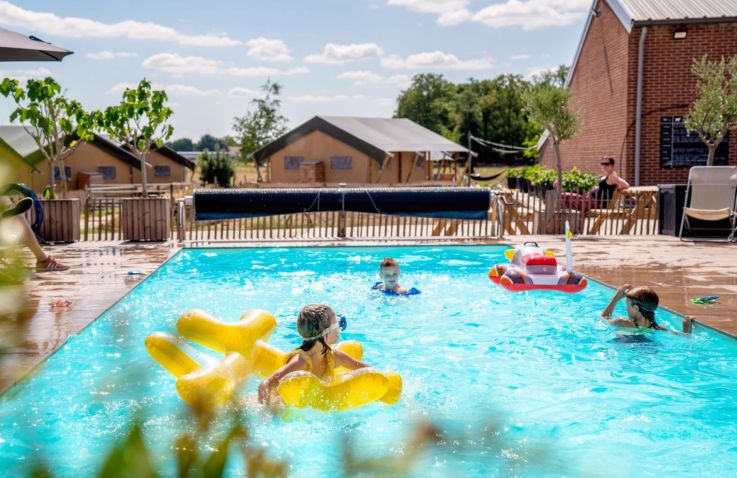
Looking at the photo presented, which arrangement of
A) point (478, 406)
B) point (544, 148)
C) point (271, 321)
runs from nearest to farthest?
point (478, 406) < point (271, 321) < point (544, 148)

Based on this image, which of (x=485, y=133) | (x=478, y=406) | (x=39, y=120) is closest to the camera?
(x=478, y=406)

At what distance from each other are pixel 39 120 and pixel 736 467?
57.9 ft

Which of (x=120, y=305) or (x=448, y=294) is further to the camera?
(x=448, y=294)

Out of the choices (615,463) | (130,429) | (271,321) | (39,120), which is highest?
(39,120)

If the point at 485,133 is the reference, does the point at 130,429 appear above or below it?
below

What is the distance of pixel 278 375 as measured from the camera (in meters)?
5.89

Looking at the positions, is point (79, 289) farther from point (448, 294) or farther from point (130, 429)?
point (130, 429)

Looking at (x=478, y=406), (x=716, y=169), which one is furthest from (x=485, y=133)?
(x=478, y=406)

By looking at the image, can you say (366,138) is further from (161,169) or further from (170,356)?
(170,356)

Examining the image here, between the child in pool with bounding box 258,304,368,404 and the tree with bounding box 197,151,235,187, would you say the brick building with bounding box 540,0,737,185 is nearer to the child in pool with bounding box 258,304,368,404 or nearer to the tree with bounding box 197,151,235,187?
the child in pool with bounding box 258,304,368,404

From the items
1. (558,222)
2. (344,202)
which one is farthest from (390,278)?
(558,222)

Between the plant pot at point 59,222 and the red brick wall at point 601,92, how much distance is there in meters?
14.2

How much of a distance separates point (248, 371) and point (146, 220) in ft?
36.1

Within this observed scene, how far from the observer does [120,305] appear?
32.6ft
